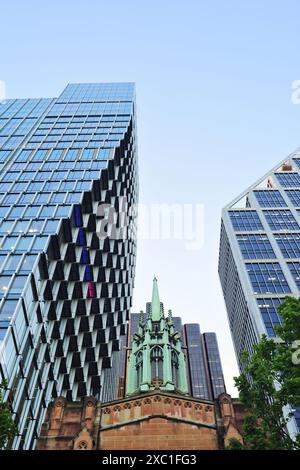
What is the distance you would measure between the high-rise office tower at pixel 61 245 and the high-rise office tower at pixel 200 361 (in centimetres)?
7711

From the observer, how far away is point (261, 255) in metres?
93.6

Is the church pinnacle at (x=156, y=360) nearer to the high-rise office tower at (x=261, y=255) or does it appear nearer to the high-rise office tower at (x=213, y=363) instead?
the high-rise office tower at (x=261, y=255)

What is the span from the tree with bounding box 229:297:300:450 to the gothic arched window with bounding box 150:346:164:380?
29.3 meters

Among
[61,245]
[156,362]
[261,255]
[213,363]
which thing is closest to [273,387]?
[156,362]

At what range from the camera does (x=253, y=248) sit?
9569 centimetres

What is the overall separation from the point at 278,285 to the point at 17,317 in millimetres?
57818

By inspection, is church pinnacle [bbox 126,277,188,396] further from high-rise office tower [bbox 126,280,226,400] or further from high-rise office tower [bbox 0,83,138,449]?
high-rise office tower [bbox 126,280,226,400]

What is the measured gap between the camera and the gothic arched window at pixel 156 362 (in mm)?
49375

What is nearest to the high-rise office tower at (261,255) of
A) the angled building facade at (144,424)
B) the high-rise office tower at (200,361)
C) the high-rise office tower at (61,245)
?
the high-rise office tower at (61,245)

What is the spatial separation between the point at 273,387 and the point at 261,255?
75951mm

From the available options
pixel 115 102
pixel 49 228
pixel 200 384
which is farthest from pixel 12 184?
pixel 200 384

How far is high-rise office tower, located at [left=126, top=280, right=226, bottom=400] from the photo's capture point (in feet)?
511
